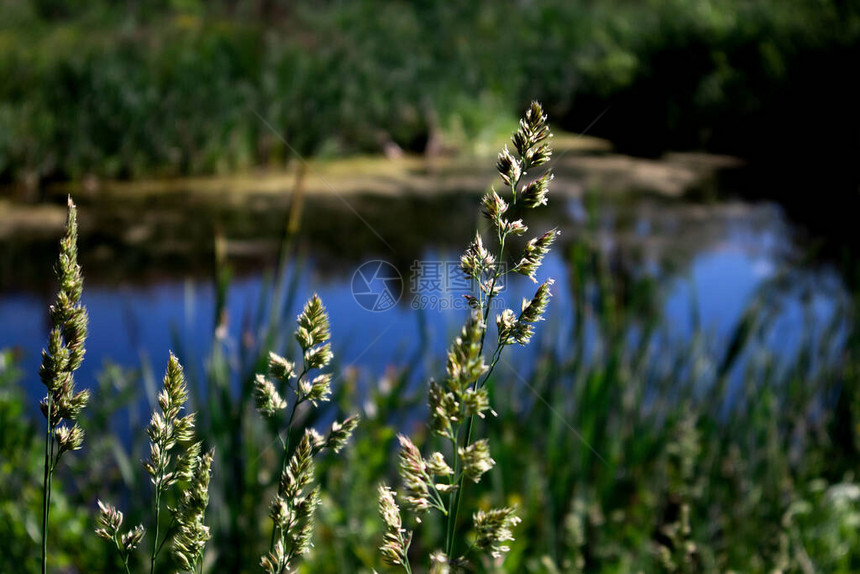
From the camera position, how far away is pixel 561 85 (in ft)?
16.3

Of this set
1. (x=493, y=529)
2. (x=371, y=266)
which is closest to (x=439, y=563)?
(x=493, y=529)

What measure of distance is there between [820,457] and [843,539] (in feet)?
0.94

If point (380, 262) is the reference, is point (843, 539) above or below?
below

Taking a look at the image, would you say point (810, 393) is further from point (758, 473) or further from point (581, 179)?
point (581, 179)

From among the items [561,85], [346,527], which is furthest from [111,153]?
[346,527]

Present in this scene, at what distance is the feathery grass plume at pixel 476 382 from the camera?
0.94 feet

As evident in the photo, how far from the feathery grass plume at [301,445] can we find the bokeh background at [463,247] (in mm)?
436

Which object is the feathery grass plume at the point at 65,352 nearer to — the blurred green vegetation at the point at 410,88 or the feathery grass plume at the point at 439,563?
the feathery grass plume at the point at 439,563

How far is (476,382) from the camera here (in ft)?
1.06

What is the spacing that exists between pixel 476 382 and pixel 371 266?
2.54 metres

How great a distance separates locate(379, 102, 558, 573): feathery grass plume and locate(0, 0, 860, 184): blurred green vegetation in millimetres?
3437

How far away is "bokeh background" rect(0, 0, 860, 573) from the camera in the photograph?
132cm

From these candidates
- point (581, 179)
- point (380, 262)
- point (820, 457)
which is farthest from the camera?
point (581, 179)

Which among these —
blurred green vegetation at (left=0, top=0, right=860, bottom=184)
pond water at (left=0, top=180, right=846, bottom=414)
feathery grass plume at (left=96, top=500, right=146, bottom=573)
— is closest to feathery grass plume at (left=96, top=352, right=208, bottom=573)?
feathery grass plume at (left=96, top=500, right=146, bottom=573)
